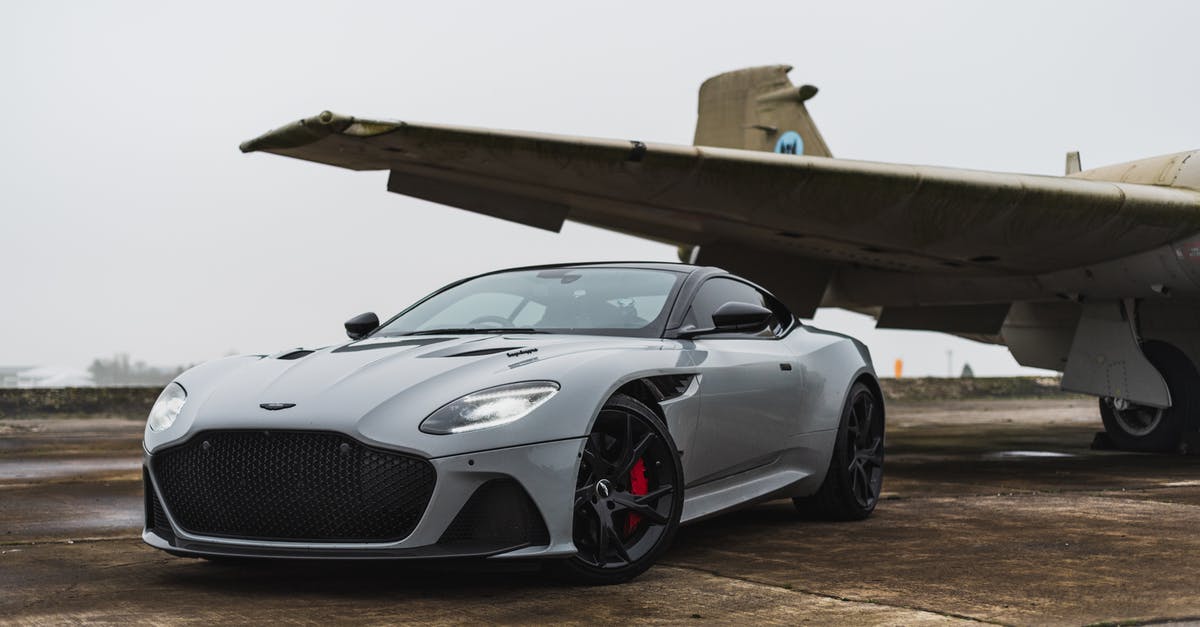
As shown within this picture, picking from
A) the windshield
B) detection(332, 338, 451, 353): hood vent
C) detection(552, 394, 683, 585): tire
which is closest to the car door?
the windshield

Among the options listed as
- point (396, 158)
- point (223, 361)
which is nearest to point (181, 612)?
point (223, 361)

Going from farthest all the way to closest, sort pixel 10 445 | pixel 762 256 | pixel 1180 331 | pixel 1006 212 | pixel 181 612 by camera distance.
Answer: pixel 10 445 < pixel 762 256 < pixel 1180 331 < pixel 1006 212 < pixel 181 612

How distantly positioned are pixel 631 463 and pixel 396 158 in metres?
4.28

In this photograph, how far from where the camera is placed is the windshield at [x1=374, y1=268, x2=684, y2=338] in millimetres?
5316

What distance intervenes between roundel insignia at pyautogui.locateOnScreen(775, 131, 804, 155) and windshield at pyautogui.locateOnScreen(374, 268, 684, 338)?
9104mm

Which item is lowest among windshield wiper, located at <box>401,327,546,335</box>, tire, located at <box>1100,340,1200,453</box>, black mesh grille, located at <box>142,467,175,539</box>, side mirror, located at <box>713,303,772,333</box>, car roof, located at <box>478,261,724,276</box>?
tire, located at <box>1100,340,1200,453</box>

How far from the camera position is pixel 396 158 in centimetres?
823

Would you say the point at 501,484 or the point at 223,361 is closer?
the point at 501,484

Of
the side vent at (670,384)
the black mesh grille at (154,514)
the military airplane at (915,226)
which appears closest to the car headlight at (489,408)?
the side vent at (670,384)

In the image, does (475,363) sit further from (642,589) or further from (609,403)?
(642,589)

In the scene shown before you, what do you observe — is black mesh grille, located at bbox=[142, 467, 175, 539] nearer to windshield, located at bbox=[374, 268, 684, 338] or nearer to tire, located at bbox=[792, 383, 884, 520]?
windshield, located at bbox=[374, 268, 684, 338]

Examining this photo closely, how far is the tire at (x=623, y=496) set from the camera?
4.39 meters

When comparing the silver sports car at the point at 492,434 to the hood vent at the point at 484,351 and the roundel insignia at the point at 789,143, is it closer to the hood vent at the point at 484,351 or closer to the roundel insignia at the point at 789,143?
the hood vent at the point at 484,351

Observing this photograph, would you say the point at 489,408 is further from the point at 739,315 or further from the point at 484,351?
the point at 739,315
